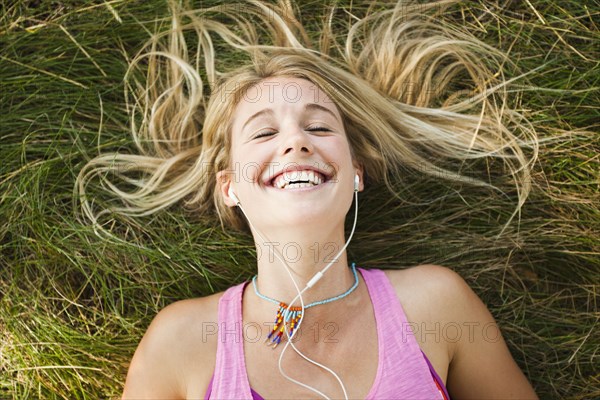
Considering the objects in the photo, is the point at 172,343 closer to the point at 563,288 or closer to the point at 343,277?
the point at 343,277

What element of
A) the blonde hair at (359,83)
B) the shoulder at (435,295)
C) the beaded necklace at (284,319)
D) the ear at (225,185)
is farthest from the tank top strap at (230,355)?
the shoulder at (435,295)

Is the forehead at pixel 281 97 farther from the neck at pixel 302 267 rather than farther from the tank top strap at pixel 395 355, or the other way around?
the tank top strap at pixel 395 355

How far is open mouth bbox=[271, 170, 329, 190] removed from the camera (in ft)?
8.71

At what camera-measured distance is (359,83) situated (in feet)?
10.4

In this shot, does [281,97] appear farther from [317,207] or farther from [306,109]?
[317,207]

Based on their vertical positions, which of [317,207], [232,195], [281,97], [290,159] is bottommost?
[232,195]

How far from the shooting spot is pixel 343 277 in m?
2.91

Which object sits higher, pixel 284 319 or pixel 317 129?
pixel 317 129

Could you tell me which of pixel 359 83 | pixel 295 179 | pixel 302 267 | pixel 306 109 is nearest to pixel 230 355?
pixel 302 267

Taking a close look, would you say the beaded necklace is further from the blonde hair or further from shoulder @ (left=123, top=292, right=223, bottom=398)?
the blonde hair

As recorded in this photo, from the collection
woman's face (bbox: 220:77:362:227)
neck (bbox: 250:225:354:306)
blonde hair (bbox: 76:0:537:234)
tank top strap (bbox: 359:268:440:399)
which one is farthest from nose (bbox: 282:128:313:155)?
tank top strap (bbox: 359:268:440:399)

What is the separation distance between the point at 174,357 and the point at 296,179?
90cm

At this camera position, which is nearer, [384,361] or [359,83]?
[384,361]

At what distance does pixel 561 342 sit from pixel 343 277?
1.21 m
